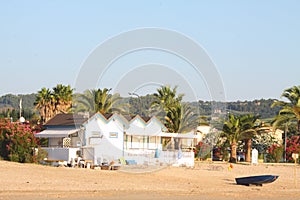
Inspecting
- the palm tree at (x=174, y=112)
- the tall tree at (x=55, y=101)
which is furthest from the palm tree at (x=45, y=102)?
the palm tree at (x=174, y=112)

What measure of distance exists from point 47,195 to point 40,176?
235 inches

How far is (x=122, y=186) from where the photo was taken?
2739 centimetres

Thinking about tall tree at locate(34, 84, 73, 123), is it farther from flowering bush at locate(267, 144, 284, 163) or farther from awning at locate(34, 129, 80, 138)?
awning at locate(34, 129, 80, 138)

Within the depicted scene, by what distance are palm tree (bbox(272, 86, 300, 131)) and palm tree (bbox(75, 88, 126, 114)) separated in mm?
15100

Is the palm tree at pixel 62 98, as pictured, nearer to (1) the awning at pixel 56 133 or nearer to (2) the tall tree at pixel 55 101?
(2) the tall tree at pixel 55 101

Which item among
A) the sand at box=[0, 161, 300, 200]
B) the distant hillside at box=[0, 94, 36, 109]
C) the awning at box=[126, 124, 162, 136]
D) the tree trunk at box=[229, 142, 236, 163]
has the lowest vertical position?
the sand at box=[0, 161, 300, 200]

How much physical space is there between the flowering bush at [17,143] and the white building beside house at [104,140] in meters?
2.32

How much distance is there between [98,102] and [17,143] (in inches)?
1058

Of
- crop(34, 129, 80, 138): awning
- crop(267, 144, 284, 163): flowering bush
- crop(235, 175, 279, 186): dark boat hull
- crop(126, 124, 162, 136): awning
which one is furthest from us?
crop(267, 144, 284, 163): flowering bush

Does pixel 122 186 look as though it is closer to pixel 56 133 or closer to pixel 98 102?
pixel 56 133

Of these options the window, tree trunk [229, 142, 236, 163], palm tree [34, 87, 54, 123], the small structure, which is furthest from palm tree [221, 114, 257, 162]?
palm tree [34, 87, 54, 123]

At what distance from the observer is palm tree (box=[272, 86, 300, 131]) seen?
54.3m

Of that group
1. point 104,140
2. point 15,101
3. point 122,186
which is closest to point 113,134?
point 104,140

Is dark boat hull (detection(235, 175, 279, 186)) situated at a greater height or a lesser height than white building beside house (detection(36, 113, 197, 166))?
lesser
